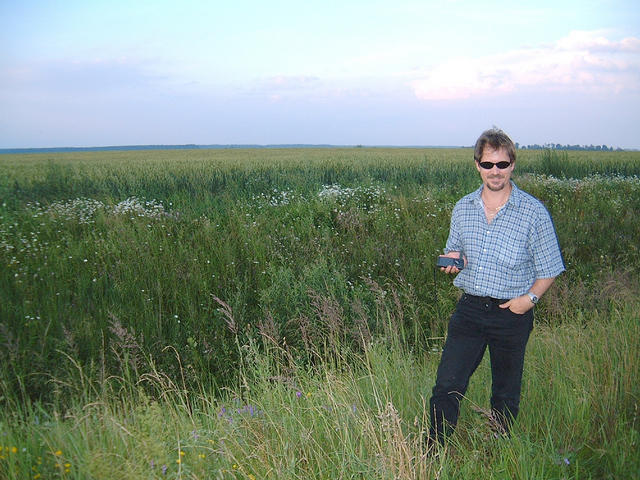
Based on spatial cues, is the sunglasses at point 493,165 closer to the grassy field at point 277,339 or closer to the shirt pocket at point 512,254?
the shirt pocket at point 512,254

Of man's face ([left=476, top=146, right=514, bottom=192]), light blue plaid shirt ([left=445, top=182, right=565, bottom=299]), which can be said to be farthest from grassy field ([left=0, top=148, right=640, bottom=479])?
man's face ([left=476, top=146, right=514, bottom=192])

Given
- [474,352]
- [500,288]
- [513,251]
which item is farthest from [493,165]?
[474,352]

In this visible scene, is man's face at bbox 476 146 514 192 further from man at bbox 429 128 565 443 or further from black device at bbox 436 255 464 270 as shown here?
black device at bbox 436 255 464 270

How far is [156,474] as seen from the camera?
7.29 ft

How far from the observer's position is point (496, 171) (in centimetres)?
265

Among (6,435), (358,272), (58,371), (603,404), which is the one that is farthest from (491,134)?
(358,272)

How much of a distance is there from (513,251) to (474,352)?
58 cm

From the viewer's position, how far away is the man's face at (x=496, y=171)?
261 centimetres

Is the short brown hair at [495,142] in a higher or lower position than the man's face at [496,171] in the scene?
higher

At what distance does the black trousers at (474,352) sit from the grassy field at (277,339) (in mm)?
177

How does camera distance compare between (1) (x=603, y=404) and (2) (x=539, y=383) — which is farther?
(2) (x=539, y=383)

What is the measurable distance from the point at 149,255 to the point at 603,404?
5409 millimetres

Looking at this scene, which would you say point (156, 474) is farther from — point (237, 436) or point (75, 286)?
point (75, 286)

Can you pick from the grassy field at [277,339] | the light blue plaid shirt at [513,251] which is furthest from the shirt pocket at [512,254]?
the grassy field at [277,339]
